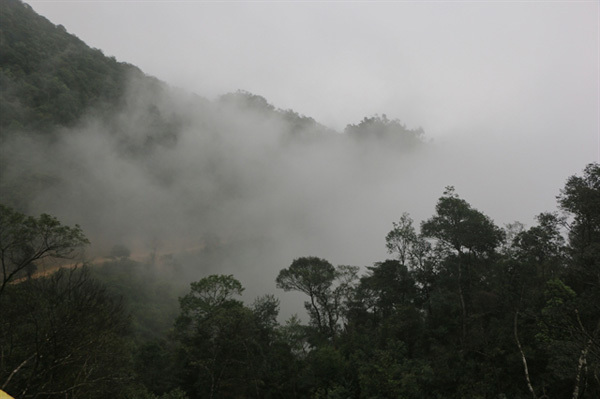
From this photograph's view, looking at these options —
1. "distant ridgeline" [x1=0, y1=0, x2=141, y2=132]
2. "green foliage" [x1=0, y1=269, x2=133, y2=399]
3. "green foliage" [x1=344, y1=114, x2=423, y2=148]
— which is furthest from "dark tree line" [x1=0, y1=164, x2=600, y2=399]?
"green foliage" [x1=344, y1=114, x2=423, y2=148]

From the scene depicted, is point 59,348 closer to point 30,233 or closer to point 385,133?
point 30,233

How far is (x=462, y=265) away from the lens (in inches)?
1105

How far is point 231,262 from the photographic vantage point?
8406 centimetres

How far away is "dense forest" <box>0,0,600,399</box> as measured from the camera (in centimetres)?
1611

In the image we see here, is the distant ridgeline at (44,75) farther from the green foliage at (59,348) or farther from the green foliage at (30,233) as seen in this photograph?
the green foliage at (59,348)

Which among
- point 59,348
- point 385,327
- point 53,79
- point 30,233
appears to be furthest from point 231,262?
point 59,348

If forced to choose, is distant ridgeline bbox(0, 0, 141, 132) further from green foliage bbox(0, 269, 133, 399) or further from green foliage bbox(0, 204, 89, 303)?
green foliage bbox(0, 269, 133, 399)

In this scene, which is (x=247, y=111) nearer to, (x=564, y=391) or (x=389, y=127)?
(x=389, y=127)

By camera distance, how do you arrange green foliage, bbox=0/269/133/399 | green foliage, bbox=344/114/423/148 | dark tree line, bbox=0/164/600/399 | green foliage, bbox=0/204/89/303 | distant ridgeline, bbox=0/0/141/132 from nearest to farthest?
green foliage, bbox=0/269/133/399, dark tree line, bbox=0/164/600/399, green foliage, bbox=0/204/89/303, distant ridgeline, bbox=0/0/141/132, green foliage, bbox=344/114/423/148

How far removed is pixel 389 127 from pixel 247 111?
2239 inches

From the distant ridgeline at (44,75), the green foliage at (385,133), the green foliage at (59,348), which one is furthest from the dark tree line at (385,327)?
the green foliage at (385,133)

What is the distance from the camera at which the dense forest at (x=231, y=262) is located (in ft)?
52.9

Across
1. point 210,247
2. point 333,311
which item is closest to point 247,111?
point 210,247

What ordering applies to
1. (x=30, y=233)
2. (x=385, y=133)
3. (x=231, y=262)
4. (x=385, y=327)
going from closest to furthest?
(x=30, y=233), (x=385, y=327), (x=231, y=262), (x=385, y=133)
